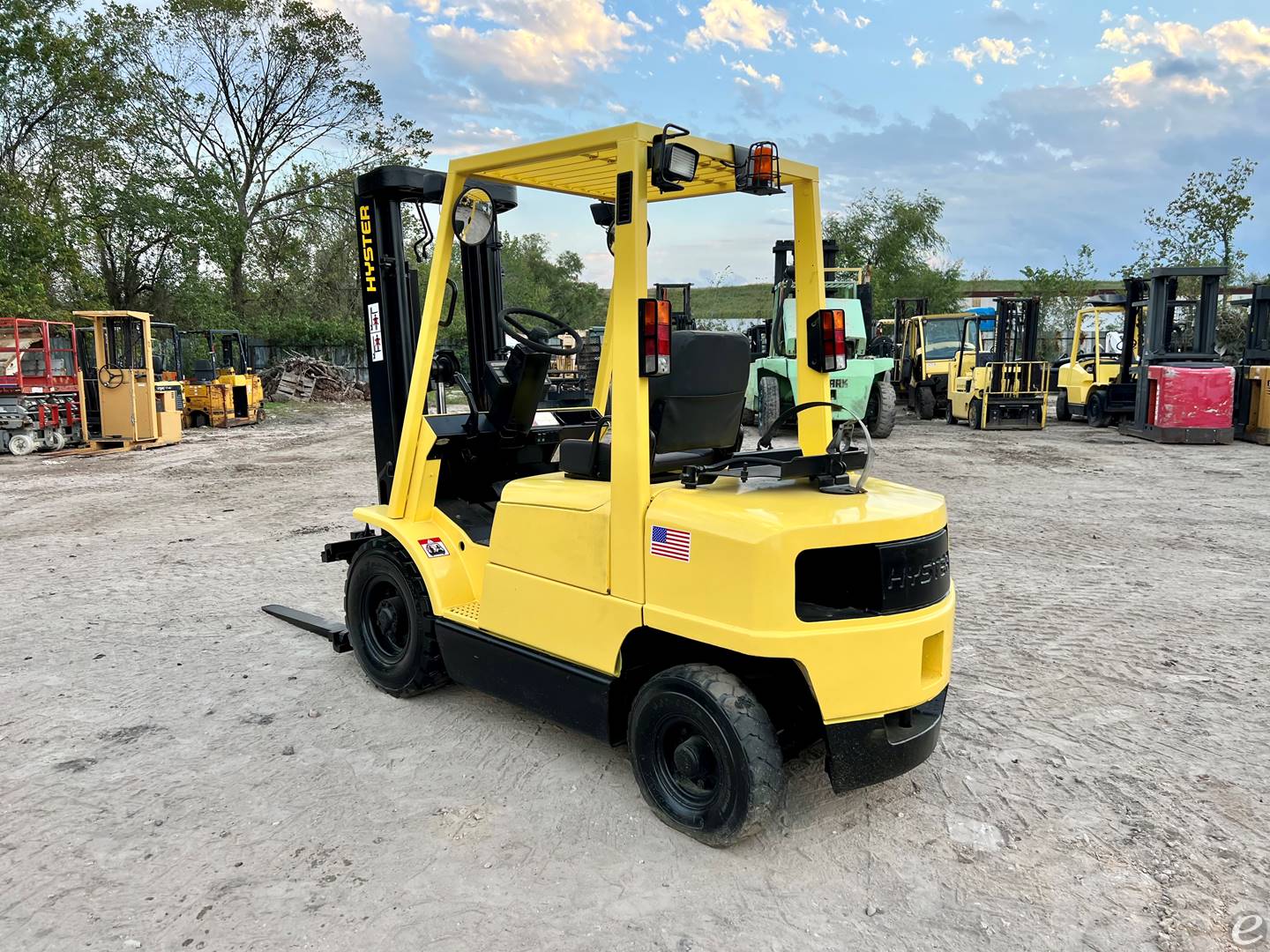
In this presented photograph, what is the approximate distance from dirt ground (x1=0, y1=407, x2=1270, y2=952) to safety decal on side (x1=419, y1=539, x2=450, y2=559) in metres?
0.79

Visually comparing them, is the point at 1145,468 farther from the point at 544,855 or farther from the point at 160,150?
the point at 160,150

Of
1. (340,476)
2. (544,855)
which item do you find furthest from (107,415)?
(544,855)

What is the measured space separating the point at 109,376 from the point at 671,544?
16804mm

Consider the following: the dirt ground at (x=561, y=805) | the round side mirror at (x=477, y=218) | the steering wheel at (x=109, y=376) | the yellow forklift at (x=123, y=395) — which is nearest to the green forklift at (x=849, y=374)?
the dirt ground at (x=561, y=805)

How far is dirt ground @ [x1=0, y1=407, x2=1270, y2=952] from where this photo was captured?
9.06ft

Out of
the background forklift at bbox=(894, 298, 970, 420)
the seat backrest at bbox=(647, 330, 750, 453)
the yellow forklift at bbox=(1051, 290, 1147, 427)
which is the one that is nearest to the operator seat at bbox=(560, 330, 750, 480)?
the seat backrest at bbox=(647, 330, 750, 453)

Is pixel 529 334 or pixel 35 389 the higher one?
pixel 529 334

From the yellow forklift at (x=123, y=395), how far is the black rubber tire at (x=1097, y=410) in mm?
19028

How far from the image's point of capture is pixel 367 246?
4773 mm

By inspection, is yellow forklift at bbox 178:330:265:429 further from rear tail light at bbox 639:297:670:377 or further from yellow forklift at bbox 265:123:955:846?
rear tail light at bbox 639:297:670:377

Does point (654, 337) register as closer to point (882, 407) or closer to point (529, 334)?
point (529, 334)

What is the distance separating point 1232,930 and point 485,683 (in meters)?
2.85

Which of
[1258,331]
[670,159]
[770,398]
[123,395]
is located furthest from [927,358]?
[670,159]

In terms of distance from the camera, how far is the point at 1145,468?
12.5 m
